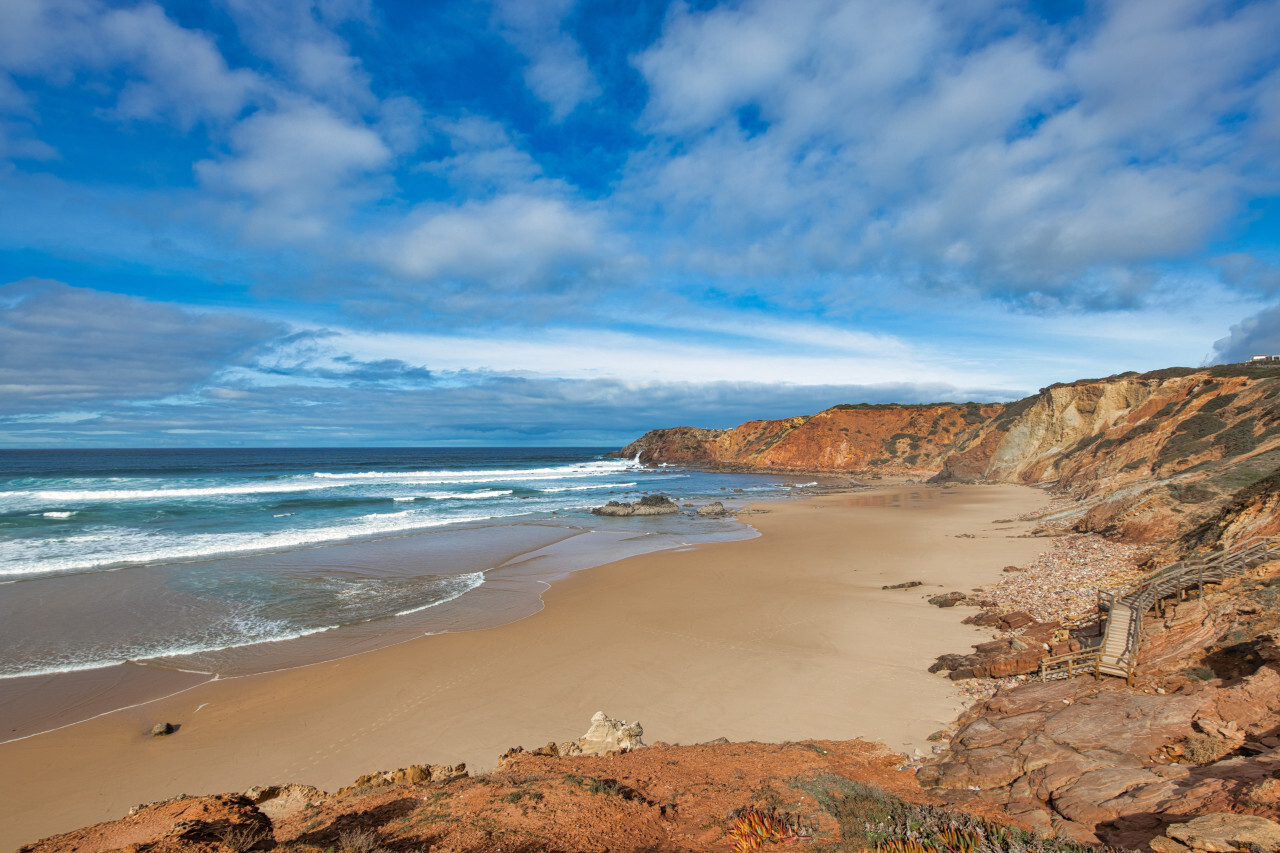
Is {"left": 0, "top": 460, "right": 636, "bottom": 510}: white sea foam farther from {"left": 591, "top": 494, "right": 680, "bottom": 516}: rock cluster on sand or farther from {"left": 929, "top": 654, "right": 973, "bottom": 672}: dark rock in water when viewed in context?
{"left": 929, "top": 654, "right": 973, "bottom": 672}: dark rock in water

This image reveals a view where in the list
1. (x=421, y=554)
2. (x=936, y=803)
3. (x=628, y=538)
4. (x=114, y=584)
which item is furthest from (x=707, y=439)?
(x=936, y=803)

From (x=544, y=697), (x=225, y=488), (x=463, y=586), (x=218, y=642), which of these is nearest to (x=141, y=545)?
(x=218, y=642)

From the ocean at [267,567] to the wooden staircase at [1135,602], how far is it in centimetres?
1077

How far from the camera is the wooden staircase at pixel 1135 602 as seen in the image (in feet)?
24.7

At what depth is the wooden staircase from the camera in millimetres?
7539

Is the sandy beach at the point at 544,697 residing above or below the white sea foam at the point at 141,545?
below

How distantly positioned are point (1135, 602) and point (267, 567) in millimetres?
21571

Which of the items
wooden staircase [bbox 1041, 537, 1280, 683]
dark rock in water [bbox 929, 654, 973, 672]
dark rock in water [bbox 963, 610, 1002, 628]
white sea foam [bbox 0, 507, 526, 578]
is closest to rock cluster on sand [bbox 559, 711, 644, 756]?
dark rock in water [bbox 929, 654, 973, 672]

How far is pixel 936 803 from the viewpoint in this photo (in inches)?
199

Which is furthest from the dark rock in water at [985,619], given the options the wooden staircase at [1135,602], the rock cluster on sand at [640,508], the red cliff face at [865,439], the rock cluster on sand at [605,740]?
the red cliff face at [865,439]

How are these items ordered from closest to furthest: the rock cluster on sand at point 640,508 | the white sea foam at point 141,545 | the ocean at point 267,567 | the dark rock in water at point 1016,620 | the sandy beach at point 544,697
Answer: the sandy beach at point 544,697
the dark rock in water at point 1016,620
the ocean at point 267,567
the white sea foam at point 141,545
the rock cluster on sand at point 640,508

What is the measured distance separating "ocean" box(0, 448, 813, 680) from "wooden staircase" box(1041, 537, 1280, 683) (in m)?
→ 10.8

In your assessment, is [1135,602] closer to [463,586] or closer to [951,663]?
[951,663]

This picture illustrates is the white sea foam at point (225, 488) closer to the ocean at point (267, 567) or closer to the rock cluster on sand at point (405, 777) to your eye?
the ocean at point (267, 567)
